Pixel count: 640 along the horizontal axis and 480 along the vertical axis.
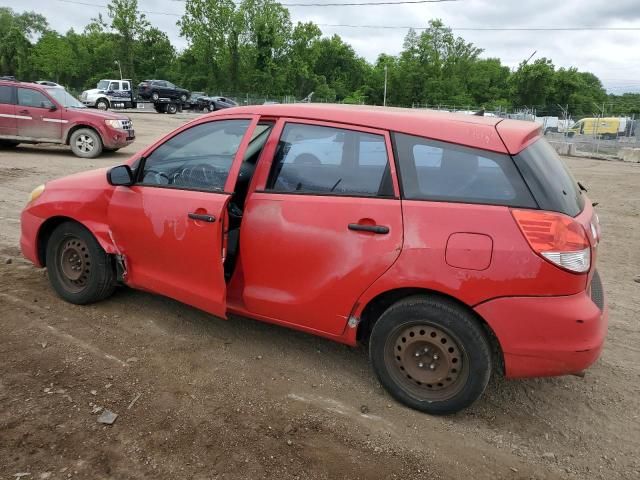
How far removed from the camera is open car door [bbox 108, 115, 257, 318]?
3.41 meters

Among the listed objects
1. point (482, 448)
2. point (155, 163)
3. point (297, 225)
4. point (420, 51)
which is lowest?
point (482, 448)

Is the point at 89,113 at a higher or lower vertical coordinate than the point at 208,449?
higher

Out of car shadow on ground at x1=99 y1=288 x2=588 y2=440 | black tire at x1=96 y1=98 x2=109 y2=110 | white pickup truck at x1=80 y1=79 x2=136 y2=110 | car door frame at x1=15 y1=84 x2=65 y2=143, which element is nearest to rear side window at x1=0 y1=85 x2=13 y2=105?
car door frame at x1=15 y1=84 x2=65 y2=143

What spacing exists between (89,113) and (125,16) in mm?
55928

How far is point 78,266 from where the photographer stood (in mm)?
4211

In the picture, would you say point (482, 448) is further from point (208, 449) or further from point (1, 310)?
point (1, 310)

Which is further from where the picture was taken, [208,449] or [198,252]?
[198,252]

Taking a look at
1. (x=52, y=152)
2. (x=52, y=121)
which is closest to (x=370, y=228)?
(x=52, y=121)

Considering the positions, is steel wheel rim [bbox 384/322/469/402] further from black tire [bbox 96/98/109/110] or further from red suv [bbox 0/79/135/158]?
black tire [bbox 96/98/109/110]

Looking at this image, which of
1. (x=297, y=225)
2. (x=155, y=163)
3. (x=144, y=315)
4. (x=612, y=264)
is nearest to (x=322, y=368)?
(x=297, y=225)

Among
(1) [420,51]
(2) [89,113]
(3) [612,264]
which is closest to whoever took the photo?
(3) [612,264]

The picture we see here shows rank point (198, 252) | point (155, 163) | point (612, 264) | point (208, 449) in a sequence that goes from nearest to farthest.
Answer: point (208, 449) < point (198, 252) < point (155, 163) < point (612, 264)

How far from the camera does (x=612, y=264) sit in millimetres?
6059

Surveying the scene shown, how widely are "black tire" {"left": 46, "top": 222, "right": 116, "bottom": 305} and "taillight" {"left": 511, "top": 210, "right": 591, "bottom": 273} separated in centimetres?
306
